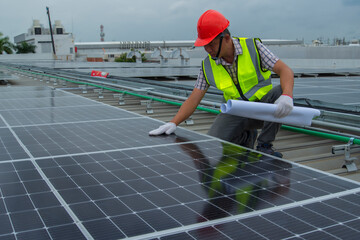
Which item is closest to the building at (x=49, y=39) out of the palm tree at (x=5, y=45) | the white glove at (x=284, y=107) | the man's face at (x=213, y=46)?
the palm tree at (x=5, y=45)

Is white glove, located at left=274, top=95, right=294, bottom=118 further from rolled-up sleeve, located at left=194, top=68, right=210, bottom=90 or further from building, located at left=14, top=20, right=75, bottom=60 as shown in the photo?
building, located at left=14, top=20, right=75, bottom=60

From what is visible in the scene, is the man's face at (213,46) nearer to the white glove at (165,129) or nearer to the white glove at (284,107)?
the white glove at (165,129)

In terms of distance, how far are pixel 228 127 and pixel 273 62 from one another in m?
1.12

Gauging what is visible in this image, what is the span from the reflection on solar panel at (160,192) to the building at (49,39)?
84.4 m

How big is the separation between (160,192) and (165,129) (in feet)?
6.91

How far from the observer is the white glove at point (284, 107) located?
4375 mm

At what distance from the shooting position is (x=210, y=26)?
4996mm

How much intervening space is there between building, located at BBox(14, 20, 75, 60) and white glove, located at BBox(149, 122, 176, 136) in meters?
83.7

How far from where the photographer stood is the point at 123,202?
9.64 feet

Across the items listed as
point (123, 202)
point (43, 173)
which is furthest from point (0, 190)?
point (123, 202)

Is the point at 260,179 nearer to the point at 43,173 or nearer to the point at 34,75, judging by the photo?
the point at 43,173

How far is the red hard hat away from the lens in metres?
5.02

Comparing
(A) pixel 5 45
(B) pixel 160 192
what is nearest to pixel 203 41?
(B) pixel 160 192

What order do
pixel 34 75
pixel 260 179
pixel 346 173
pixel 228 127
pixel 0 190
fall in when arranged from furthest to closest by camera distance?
pixel 34 75, pixel 228 127, pixel 346 173, pixel 260 179, pixel 0 190
